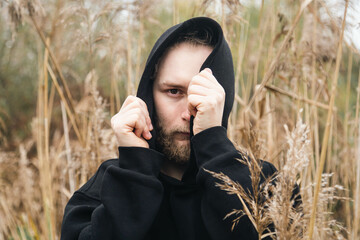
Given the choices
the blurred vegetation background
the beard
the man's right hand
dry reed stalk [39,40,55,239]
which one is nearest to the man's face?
the beard

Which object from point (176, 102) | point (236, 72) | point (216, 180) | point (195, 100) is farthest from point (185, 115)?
point (236, 72)

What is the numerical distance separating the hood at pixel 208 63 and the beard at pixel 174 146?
4 cm

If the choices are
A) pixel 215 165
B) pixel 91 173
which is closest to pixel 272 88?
pixel 215 165

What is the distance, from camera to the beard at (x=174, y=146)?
4.80 ft

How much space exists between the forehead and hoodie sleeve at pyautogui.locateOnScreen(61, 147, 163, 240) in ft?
1.10

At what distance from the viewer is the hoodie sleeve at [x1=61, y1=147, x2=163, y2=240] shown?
3.92 ft

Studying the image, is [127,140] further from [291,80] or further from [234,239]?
[291,80]

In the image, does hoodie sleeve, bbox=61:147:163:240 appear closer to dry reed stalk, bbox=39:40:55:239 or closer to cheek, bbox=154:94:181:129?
cheek, bbox=154:94:181:129

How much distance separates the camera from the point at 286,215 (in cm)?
85

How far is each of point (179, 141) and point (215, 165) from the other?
0.32 m

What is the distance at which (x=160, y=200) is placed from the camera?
124 cm

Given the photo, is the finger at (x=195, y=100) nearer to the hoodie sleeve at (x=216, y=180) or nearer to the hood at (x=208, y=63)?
the hoodie sleeve at (x=216, y=180)

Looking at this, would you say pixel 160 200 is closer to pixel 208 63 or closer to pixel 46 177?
pixel 208 63

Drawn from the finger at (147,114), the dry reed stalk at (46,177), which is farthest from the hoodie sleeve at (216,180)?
the dry reed stalk at (46,177)
